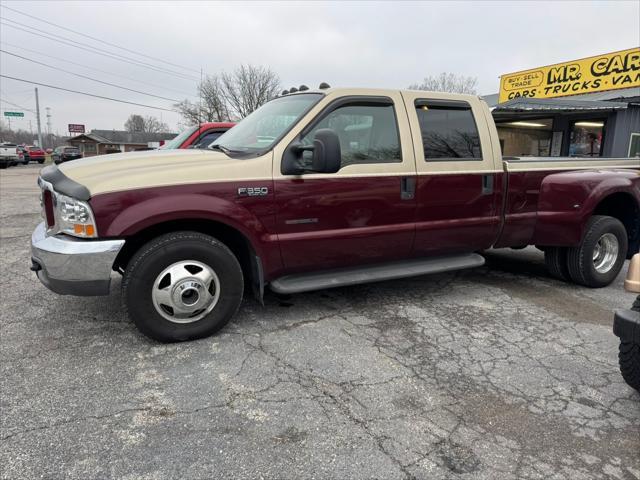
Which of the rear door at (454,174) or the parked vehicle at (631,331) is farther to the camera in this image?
the rear door at (454,174)

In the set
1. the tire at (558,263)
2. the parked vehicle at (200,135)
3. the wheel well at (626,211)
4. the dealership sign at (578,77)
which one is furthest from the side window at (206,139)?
the dealership sign at (578,77)

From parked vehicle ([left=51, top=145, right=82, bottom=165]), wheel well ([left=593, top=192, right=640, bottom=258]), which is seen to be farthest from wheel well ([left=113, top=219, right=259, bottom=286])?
parked vehicle ([left=51, top=145, right=82, bottom=165])

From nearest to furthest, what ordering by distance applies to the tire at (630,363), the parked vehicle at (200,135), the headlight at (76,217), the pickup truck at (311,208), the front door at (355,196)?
the tire at (630,363)
the headlight at (76,217)
the pickup truck at (311,208)
the front door at (355,196)
the parked vehicle at (200,135)

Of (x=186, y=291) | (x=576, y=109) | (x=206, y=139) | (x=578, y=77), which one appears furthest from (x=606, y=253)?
(x=578, y=77)

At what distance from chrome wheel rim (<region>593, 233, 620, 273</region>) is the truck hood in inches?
150

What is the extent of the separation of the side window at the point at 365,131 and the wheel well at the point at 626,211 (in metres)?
2.74

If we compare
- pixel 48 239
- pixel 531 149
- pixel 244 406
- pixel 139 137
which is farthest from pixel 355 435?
pixel 139 137

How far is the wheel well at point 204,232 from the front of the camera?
327cm

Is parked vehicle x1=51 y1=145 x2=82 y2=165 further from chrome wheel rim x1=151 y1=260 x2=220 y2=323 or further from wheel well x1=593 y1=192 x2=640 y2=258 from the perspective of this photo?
wheel well x1=593 y1=192 x2=640 y2=258

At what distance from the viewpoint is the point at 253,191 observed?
130 inches

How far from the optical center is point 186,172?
10.4 feet

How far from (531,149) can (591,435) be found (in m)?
15.8

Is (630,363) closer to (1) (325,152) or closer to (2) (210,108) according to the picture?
(1) (325,152)

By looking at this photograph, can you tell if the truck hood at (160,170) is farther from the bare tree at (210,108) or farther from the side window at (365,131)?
the bare tree at (210,108)
